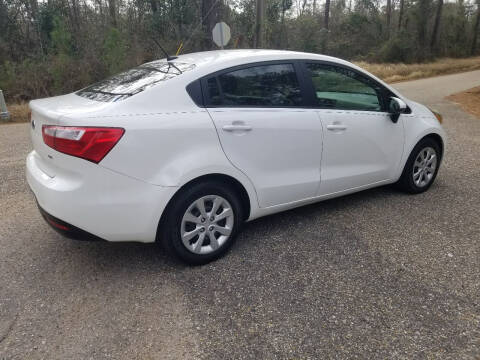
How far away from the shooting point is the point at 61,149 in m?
2.70

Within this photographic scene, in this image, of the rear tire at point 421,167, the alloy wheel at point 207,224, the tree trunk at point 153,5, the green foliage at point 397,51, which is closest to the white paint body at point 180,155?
the alloy wheel at point 207,224

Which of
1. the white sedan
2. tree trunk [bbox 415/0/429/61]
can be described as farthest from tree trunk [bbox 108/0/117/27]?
tree trunk [bbox 415/0/429/61]

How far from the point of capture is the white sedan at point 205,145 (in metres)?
2.69

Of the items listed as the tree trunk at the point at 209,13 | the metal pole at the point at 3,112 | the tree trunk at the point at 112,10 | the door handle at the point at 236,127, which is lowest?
the metal pole at the point at 3,112

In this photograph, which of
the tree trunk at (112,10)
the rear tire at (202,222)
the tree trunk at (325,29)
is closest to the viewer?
the rear tire at (202,222)

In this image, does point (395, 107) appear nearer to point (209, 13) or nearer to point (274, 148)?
point (274, 148)

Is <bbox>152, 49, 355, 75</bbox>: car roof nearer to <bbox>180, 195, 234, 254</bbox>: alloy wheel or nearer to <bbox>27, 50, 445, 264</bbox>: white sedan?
<bbox>27, 50, 445, 264</bbox>: white sedan

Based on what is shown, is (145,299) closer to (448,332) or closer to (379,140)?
(448,332)

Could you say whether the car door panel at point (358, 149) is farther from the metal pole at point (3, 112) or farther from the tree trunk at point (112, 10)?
the tree trunk at point (112, 10)

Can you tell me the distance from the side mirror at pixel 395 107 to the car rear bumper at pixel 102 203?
99.9 inches

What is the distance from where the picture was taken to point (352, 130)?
382cm

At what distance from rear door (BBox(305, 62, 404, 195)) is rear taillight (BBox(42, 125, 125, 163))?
1.85m

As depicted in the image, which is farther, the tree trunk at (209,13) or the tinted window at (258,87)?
the tree trunk at (209,13)

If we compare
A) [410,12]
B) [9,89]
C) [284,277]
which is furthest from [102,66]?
[410,12]
